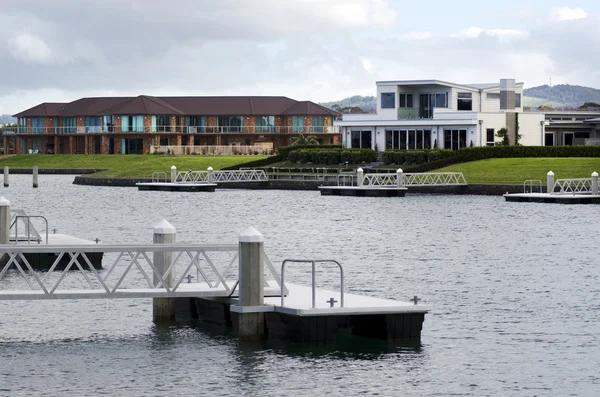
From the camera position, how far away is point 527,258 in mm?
45031

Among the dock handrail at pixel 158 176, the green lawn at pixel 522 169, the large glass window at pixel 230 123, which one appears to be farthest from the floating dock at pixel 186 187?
the large glass window at pixel 230 123

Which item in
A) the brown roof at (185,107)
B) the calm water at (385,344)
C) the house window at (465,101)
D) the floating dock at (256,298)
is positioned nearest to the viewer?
the calm water at (385,344)

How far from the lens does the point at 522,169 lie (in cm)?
9394

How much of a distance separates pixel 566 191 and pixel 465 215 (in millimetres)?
14884

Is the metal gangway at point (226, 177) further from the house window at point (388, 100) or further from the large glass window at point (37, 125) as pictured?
the large glass window at point (37, 125)

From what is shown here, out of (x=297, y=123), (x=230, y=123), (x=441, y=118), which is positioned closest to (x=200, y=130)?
(x=230, y=123)

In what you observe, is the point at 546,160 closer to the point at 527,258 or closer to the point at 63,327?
the point at 527,258

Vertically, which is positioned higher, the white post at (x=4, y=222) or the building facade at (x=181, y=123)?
the building facade at (x=181, y=123)

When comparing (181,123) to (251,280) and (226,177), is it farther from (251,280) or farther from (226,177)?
(251,280)

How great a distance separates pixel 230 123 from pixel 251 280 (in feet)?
425

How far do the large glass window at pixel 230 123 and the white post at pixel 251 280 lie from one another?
422 feet

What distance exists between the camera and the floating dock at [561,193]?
76250 mm

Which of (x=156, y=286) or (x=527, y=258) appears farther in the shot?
(x=527, y=258)

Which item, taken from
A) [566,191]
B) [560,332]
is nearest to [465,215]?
[566,191]
